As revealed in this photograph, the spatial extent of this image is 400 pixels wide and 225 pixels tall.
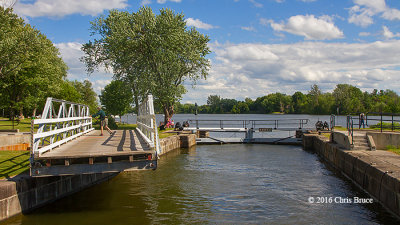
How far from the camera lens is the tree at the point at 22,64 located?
30750 millimetres

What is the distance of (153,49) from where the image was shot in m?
36.2

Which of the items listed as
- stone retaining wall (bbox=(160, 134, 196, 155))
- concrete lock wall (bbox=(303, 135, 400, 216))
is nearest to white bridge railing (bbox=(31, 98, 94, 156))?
concrete lock wall (bbox=(303, 135, 400, 216))

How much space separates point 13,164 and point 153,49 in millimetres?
25647

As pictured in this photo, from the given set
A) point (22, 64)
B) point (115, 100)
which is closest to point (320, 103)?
point (115, 100)

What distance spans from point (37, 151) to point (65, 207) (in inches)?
125

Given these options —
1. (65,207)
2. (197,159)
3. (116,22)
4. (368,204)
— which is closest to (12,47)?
(116,22)

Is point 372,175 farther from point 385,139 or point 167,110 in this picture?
point 167,110

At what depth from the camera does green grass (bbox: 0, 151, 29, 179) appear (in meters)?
10.7

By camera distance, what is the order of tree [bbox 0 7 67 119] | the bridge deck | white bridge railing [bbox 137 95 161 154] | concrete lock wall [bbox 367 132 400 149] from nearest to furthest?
1. the bridge deck
2. white bridge railing [bbox 137 95 161 154]
3. concrete lock wall [bbox 367 132 400 149]
4. tree [bbox 0 7 67 119]

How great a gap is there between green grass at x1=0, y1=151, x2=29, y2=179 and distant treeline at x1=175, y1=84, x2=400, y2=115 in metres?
67.2

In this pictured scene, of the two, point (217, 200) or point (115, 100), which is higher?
point (115, 100)

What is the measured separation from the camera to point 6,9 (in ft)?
105

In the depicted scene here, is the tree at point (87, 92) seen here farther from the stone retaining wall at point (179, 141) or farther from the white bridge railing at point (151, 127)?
the white bridge railing at point (151, 127)

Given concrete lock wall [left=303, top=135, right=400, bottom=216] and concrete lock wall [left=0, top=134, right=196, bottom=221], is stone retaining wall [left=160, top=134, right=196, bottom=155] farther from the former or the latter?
concrete lock wall [left=0, top=134, right=196, bottom=221]
